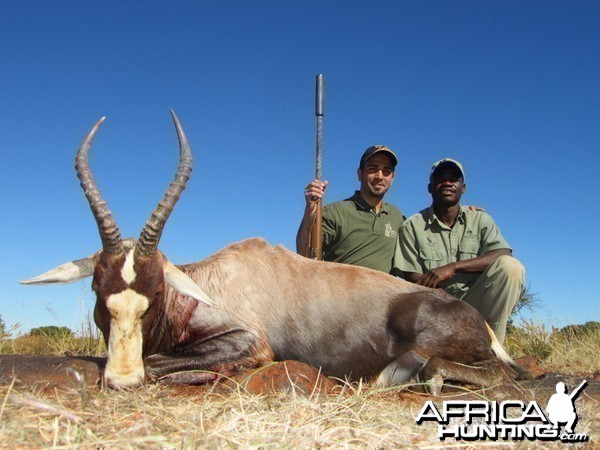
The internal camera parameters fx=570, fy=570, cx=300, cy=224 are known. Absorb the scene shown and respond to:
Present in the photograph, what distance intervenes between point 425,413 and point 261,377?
124cm

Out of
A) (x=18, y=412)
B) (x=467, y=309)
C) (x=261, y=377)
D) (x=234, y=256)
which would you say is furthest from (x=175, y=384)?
(x=467, y=309)

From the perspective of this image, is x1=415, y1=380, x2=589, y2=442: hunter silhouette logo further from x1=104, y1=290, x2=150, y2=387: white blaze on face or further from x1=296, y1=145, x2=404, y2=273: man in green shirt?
x1=296, y1=145, x2=404, y2=273: man in green shirt

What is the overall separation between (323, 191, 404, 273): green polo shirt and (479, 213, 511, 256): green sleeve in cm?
120

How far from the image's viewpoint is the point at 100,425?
257cm

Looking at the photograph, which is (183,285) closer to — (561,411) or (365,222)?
(561,411)

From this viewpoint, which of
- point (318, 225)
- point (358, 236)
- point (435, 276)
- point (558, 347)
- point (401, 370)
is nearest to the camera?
point (401, 370)

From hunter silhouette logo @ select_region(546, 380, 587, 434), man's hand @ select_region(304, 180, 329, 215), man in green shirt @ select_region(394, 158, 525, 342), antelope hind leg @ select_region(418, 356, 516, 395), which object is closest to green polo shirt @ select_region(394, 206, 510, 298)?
man in green shirt @ select_region(394, 158, 525, 342)

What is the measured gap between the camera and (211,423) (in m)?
2.76

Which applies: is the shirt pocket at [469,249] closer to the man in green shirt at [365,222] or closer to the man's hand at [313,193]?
the man in green shirt at [365,222]

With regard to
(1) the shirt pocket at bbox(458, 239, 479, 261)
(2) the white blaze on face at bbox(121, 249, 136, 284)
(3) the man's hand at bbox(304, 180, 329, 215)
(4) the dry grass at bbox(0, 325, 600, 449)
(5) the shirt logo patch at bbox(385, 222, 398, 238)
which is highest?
(3) the man's hand at bbox(304, 180, 329, 215)

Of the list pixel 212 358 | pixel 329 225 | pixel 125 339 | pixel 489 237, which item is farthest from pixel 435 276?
pixel 125 339

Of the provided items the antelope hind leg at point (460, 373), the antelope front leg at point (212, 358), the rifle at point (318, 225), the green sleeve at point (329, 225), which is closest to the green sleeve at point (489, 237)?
the green sleeve at point (329, 225)

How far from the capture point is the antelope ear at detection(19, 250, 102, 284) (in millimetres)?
4754

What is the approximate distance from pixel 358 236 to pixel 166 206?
3.81 m
